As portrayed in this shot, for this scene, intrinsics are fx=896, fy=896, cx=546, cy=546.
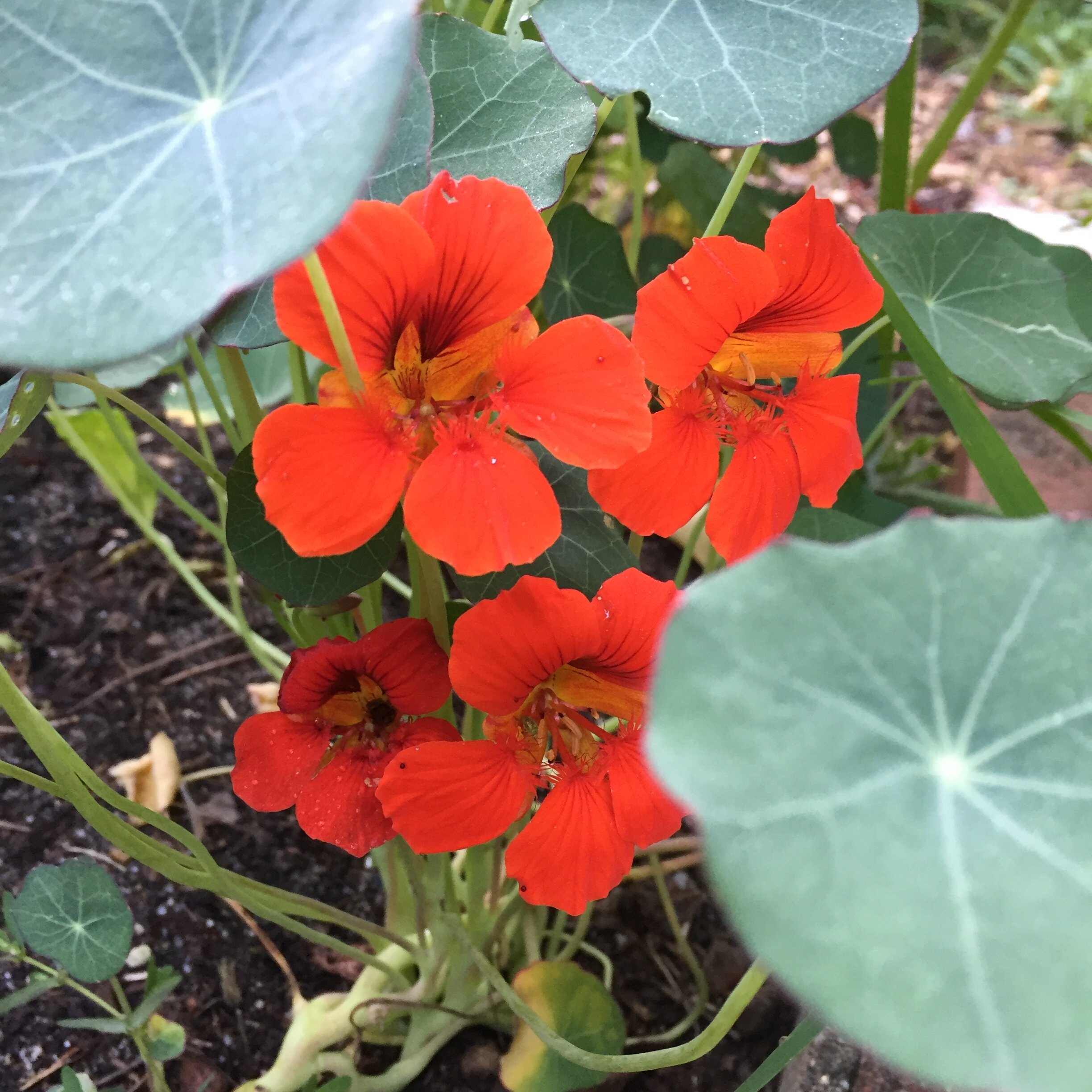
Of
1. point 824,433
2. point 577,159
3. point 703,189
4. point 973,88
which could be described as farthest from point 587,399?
point 973,88

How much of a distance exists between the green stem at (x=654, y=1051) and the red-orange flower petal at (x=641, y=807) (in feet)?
0.29

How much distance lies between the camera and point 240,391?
61cm

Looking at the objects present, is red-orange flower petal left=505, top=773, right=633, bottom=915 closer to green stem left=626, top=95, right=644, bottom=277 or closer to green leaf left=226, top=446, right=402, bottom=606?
green leaf left=226, top=446, right=402, bottom=606

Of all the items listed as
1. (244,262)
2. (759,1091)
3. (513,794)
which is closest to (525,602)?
(513,794)

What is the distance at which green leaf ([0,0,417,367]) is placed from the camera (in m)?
Answer: 0.35

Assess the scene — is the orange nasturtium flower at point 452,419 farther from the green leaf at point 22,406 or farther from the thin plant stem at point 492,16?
the thin plant stem at point 492,16

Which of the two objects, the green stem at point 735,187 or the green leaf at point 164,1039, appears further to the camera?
the green leaf at point 164,1039

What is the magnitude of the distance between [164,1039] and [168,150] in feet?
1.99

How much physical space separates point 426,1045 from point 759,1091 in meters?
0.28

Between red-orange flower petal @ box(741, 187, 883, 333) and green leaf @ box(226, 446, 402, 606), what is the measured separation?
270 millimetres

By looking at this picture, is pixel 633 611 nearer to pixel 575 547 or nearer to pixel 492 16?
pixel 575 547

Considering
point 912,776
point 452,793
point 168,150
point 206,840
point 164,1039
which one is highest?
point 168,150

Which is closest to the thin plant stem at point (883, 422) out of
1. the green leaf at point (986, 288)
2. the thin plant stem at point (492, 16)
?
the green leaf at point (986, 288)

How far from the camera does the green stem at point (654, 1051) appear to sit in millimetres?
434
